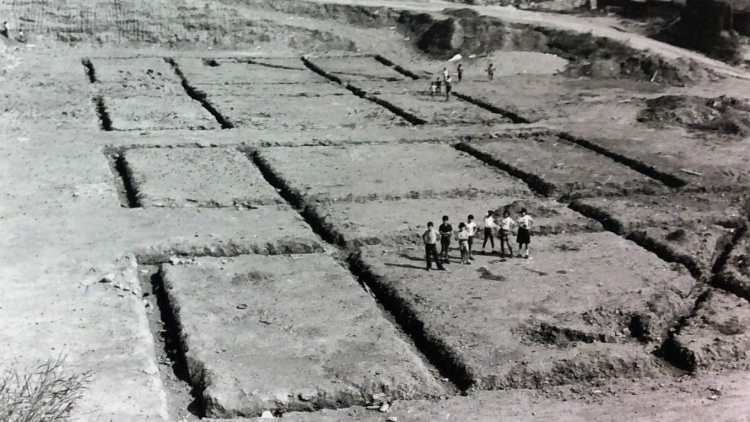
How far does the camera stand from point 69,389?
20.8 feet

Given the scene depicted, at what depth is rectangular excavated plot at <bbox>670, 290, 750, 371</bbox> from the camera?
7.88m

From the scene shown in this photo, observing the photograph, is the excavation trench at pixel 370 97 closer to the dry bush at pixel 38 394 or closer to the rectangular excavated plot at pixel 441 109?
the rectangular excavated plot at pixel 441 109

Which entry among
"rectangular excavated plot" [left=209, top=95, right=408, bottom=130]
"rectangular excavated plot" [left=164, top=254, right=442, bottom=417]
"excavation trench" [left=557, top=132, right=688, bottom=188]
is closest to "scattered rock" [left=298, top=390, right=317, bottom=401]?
"rectangular excavated plot" [left=164, top=254, right=442, bottom=417]

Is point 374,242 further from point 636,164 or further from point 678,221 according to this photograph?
point 636,164

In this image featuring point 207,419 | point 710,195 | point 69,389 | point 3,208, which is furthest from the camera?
point 710,195

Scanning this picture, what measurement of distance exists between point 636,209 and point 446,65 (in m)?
13.2

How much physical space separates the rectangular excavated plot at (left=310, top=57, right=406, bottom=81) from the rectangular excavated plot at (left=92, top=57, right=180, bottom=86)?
4.06 metres

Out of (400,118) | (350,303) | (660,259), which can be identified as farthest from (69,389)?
(400,118)

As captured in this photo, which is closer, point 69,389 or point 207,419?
point 69,389

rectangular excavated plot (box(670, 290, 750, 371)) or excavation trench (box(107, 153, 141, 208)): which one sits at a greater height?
rectangular excavated plot (box(670, 290, 750, 371))

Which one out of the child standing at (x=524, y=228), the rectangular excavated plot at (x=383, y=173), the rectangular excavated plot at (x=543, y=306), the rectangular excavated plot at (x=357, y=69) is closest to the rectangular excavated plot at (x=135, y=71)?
the rectangular excavated plot at (x=357, y=69)

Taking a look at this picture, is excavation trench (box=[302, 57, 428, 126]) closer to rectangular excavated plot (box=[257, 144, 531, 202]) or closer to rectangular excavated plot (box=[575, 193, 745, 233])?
rectangular excavated plot (box=[257, 144, 531, 202])

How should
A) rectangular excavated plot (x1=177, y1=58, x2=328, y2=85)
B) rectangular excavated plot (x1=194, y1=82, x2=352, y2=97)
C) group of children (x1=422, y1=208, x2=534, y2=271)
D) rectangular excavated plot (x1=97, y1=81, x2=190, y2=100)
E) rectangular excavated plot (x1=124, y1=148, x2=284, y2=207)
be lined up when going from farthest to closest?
rectangular excavated plot (x1=177, y1=58, x2=328, y2=85) < rectangular excavated plot (x1=194, y1=82, x2=352, y2=97) < rectangular excavated plot (x1=97, y1=81, x2=190, y2=100) < rectangular excavated plot (x1=124, y1=148, x2=284, y2=207) < group of children (x1=422, y1=208, x2=534, y2=271)

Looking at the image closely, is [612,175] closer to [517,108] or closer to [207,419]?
[517,108]
